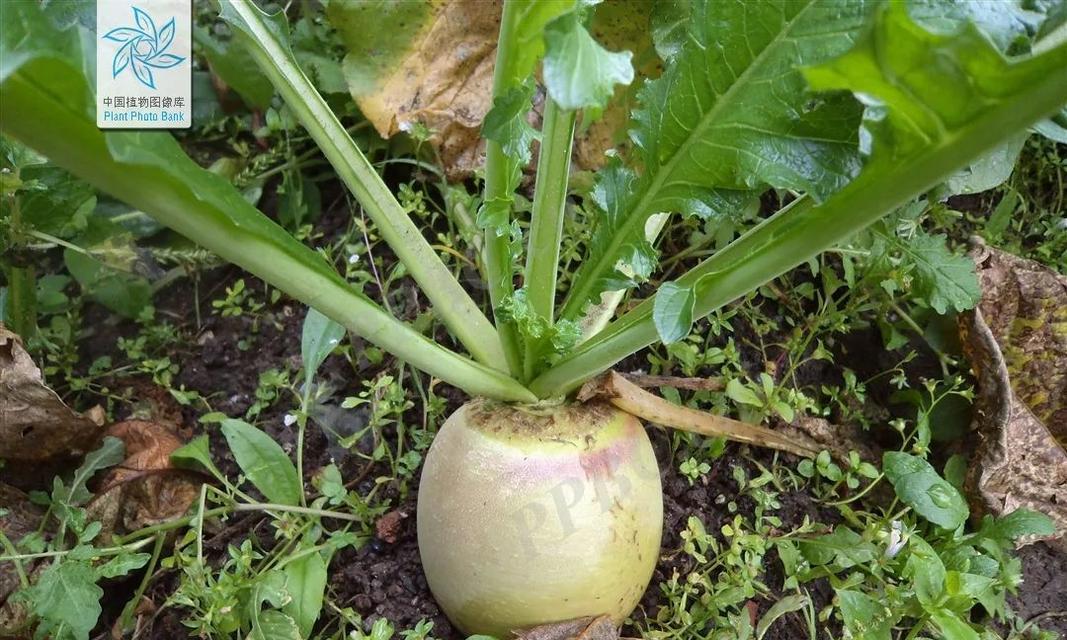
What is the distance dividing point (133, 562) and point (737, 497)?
0.76 metres

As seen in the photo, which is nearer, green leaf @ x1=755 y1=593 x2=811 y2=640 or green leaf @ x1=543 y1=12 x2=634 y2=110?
green leaf @ x1=543 y1=12 x2=634 y2=110

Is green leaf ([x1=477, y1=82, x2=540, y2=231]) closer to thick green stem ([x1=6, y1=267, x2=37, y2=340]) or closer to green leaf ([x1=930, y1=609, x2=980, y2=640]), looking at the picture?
green leaf ([x1=930, y1=609, x2=980, y2=640])

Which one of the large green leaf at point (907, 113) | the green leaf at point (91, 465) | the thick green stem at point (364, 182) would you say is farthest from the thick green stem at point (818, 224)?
the green leaf at point (91, 465)

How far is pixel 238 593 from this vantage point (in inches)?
35.7

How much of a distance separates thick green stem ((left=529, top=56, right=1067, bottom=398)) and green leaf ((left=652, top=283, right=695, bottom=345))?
0.07 ft

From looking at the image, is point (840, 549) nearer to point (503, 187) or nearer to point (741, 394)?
point (741, 394)

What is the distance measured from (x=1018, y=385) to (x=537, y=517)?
0.77 metres

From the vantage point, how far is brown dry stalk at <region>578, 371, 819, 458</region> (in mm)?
921

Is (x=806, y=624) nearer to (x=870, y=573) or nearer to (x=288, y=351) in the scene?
(x=870, y=573)

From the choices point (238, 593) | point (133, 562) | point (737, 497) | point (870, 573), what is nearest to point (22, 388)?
point (133, 562)

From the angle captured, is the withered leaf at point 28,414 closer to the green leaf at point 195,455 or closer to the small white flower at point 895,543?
the green leaf at point 195,455

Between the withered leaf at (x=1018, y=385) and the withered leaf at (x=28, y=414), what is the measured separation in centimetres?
122

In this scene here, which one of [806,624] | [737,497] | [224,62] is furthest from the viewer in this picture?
[224,62]

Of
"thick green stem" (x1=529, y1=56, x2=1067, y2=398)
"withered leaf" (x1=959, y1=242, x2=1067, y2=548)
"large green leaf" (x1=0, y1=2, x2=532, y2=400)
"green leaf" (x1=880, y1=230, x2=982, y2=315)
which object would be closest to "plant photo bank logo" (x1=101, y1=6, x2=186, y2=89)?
"large green leaf" (x1=0, y1=2, x2=532, y2=400)
